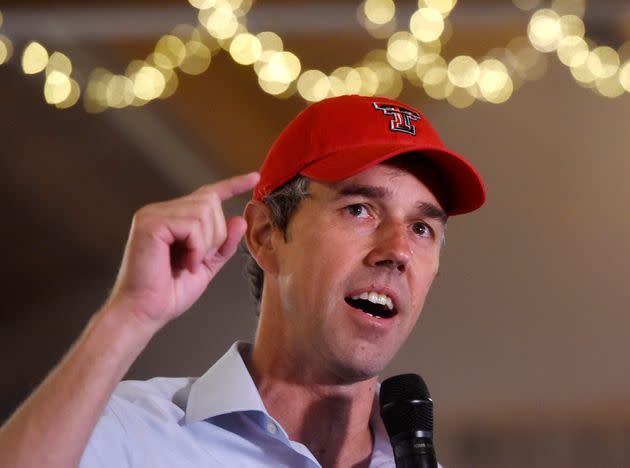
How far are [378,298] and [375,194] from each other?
0.14 meters

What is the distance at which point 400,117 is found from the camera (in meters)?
1.36

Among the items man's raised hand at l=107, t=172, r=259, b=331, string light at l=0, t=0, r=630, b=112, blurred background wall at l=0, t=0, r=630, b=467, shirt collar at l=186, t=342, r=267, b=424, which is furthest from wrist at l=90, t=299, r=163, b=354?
string light at l=0, t=0, r=630, b=112

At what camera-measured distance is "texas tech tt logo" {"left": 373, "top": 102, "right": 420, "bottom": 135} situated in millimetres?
1342

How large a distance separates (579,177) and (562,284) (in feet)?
1.03

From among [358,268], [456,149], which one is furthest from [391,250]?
[456,149]

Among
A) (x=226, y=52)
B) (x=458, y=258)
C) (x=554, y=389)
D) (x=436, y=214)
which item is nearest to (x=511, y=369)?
(x=554, y=389)

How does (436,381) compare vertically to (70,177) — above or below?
below

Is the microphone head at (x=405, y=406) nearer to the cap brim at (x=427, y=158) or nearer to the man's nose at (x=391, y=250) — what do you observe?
the man's nose at (x=391, y=250)

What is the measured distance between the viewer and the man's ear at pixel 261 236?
1385 millimetres

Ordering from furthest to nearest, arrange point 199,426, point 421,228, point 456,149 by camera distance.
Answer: point 456,149 → point 421,228 → point 199,426

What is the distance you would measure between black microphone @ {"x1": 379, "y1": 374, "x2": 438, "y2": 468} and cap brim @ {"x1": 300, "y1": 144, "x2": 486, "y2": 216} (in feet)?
0.93

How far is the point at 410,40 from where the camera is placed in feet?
9.36

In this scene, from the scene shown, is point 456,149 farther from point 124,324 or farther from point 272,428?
point 124,324

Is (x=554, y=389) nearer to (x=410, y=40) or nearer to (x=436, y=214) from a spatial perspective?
(x=410, y=40)
